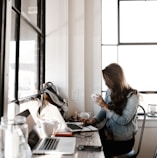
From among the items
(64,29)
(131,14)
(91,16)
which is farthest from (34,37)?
(131,14)

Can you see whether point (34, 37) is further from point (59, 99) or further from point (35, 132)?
point (35, 132)

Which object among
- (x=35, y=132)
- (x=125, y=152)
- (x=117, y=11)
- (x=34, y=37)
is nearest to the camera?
(x=35, y=132)

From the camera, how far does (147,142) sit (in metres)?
3.08

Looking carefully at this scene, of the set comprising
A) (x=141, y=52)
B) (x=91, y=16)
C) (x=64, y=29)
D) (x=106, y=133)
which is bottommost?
(x=106, y=133)

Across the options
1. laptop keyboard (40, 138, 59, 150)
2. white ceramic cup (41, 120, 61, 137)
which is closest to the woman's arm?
white ceramic cup (41, 120, 61, 137)

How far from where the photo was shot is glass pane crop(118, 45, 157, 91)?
10.6 feet

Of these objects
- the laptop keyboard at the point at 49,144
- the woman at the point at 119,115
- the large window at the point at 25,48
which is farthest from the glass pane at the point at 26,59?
the woman at the point at 119,115

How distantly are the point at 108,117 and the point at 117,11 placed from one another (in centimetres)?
157

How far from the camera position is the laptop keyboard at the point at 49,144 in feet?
4.99

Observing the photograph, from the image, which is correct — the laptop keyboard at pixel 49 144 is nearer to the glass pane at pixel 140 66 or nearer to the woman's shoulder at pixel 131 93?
the woman's shoulder at pixel 131 93

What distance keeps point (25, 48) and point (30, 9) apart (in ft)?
1.60

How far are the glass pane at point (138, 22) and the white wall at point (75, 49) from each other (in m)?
0.38

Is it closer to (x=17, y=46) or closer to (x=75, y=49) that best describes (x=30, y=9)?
(x=17, y=46)

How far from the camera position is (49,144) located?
1.62 metres
